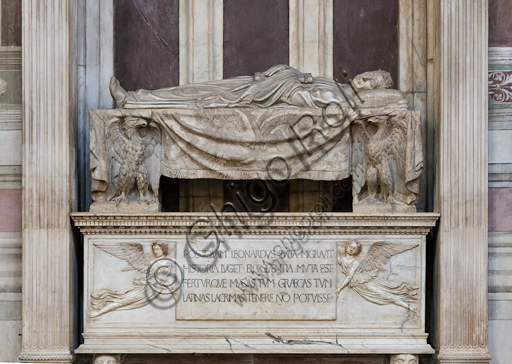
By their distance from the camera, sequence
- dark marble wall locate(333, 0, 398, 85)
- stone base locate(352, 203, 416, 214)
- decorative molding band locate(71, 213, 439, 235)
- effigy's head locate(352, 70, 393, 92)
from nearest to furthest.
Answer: decorative molding band locate(71, 213, 439, 235)
stone base locate(352, 203, 416, 214)
effigy's head locate(352, 70, 393, 92)
dark marble wall locate(333, 0, 398, 85)

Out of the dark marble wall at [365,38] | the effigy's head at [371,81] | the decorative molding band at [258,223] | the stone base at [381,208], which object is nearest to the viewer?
the decorative molding band at [258,223]

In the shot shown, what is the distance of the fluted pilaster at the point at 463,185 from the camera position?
5695 mm

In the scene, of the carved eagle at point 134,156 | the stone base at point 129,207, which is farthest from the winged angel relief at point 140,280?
the carved eagle at point 134,156

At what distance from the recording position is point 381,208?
18.9ft

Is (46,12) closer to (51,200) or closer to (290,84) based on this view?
(51,200)

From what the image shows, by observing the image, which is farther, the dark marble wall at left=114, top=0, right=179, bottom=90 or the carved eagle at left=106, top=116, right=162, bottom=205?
the dark marble wall at left=114, top=0, right=179, bottom=90

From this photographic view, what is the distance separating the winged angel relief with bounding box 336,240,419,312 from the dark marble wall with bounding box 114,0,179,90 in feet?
7.13

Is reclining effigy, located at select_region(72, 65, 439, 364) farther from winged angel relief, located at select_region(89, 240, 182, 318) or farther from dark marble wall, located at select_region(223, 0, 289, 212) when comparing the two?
dark marble wall, located at select_region(223, 0, 289, 212)

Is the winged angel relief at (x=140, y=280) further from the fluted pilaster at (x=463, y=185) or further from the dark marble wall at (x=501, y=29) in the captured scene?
the dark marble wall at (x=501, y=29)

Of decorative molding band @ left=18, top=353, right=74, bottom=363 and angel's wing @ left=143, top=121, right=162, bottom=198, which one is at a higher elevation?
angel's wing @ left=143, top=121, right=162, bottom=198

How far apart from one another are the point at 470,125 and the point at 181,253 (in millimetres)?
2529

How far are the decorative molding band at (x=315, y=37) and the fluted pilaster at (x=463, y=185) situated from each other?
3.34 ft

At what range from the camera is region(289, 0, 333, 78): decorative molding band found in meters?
6.31

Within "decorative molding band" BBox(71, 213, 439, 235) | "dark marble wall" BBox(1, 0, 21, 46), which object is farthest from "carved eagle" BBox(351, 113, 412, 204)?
"dark marble wall" BBox(1, 0, 21, 46)
